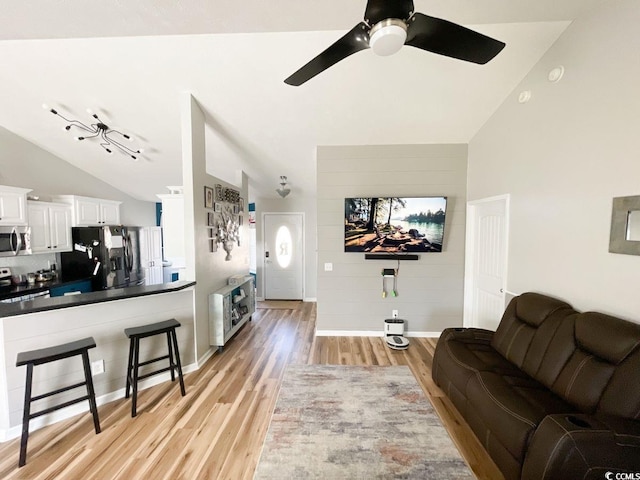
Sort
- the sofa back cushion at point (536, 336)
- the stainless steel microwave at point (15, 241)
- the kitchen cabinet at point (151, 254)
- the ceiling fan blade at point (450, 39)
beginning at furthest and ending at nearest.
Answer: the kitchen cabinet at point (151, 254)
the stainless steel microwave at point (15, 241)
the sofa back cushion at point (536, 336)
the ceiling fan blade at point (450, 39)

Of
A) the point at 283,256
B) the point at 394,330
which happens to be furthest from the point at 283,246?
the point at 394,330

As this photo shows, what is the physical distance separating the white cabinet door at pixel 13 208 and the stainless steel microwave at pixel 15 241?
15cm

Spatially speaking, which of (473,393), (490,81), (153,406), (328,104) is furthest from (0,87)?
(473,393)

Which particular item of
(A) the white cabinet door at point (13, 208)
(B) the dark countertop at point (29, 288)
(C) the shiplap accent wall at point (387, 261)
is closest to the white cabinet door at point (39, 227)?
(A) the white cabinet door at point (13, 208)

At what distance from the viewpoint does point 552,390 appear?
1.79 m

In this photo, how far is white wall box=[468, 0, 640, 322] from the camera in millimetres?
1681

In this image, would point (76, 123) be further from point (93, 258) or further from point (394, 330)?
point (394, 330)

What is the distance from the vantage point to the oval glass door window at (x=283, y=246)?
578 cm

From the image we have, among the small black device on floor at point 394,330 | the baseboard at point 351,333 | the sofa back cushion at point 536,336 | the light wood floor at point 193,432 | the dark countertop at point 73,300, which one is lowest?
the light wood floor at point 193,432

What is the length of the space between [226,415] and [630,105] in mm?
3722

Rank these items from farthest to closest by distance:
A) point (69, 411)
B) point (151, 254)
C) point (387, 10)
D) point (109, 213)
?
point (151, 254) < point (109, 213) < point (69, 411) < point (387, 10)

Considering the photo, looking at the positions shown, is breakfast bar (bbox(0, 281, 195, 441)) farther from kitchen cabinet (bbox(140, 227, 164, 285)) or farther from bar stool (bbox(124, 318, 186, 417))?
kitchen cabinet (bbox(140, 227, 164, 285))

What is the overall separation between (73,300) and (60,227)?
111 inches

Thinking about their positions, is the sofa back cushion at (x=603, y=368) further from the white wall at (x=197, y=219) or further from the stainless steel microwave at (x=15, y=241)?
the stainless steel microwave at (x=15, y=241)
